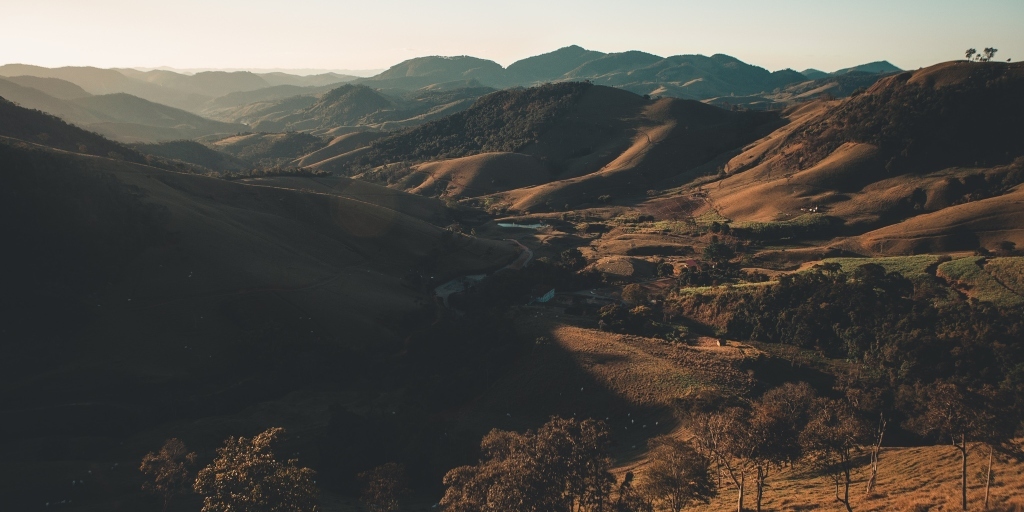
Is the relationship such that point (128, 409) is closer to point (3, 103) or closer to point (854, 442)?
point (854, 442)

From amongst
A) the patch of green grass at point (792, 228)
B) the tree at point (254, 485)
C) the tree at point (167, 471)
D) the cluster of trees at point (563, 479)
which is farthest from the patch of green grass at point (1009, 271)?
the tree at point (167, 471)

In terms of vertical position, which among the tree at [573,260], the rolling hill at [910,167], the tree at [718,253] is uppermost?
the rolling hill at [910,167]

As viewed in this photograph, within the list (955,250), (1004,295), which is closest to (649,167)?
(955,250)

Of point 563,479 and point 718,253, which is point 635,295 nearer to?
point 718,253

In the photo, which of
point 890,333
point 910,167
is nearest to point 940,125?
point 910,167

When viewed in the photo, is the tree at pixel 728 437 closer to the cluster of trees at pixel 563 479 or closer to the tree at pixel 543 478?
the cluster of trees at pixel 563 479

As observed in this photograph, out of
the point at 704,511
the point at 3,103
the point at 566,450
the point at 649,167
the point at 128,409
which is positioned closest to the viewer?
the point at 566,450
